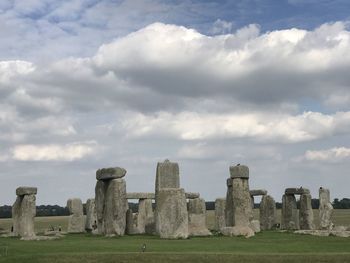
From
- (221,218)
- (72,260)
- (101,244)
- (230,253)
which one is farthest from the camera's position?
(221,218)

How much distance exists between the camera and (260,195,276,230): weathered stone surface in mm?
43000

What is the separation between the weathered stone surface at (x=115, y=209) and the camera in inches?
1265

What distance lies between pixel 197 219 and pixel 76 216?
36.1 ft

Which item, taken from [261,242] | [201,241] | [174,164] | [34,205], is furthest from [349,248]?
[34,205]

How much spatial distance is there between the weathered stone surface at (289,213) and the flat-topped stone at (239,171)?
1001 centimetres

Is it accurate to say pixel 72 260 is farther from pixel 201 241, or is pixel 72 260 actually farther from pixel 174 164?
pixel 174 164

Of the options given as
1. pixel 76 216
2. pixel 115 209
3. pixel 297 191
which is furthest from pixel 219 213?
pixel 115 209

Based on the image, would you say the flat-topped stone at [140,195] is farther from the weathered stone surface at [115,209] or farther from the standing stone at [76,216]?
the weathered stone surface at [115,209]

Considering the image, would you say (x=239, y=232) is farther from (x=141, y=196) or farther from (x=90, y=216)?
(x=141, y=196)

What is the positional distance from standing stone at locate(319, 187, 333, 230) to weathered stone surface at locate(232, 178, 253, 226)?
9.60 meters

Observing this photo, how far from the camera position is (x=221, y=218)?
40.7 metres

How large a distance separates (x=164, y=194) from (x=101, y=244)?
525cm

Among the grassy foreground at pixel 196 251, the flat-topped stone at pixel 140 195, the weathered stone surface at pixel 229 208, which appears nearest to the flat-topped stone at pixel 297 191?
the weathered stone surface at pixel 229 208

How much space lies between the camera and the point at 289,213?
4262 centimetres
